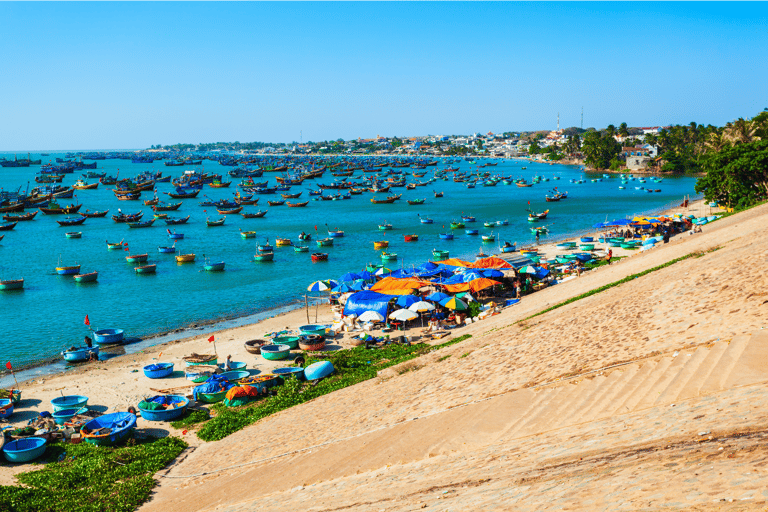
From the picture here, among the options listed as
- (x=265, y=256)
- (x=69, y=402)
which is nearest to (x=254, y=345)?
(x=69, y=402)

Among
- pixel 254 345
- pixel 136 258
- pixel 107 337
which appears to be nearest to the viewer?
pixel 254 345

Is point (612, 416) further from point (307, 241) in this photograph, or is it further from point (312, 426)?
point (307, 241)

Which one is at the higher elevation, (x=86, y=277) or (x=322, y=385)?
(x=86, y=277)

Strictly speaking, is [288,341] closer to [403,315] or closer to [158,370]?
[403,315]

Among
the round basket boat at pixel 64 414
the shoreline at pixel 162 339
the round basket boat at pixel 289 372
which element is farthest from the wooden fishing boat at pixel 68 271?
the round basket boat at pixel 289 372

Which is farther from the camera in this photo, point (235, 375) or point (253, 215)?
point (253, 215)

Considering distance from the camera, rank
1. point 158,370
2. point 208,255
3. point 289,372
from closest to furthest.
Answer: point 289,372
point 158,370
point 208,255
